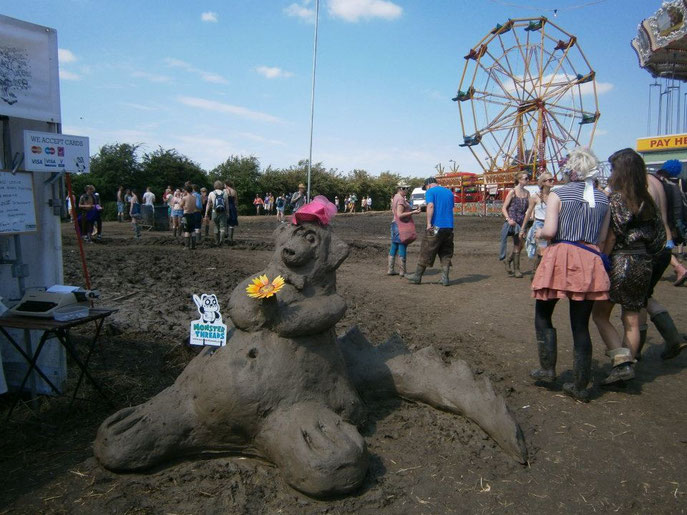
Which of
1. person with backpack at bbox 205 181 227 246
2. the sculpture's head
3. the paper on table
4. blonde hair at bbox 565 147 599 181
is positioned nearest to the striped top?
blonde hair at bbox 565 147 599 181

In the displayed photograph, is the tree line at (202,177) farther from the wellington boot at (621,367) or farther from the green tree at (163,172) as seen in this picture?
the wellington boot at (621,367)

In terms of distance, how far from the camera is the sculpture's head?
3.01 meters

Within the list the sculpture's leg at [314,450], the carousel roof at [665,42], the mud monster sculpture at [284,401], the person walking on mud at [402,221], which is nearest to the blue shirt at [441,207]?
the person walking on mud at [402,221]

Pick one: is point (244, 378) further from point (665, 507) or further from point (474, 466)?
point (665, 507)

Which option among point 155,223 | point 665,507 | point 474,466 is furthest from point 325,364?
point 155,223

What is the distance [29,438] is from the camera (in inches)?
131

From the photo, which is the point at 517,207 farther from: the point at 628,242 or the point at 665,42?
the point at 665,42

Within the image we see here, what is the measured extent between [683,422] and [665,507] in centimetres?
127

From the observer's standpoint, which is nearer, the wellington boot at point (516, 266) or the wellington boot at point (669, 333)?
the wellington boot at point (669, 333)

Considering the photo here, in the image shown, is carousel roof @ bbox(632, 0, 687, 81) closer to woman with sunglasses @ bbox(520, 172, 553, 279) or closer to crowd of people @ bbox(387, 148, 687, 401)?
woman with sunglasses @ bbox(520, 172, 553, 279)

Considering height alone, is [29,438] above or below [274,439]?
below

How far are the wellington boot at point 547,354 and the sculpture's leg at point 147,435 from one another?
2.74 meters

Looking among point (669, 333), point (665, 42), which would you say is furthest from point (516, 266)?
point (665, 42)

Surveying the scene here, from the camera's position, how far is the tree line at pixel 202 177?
30.8 m
